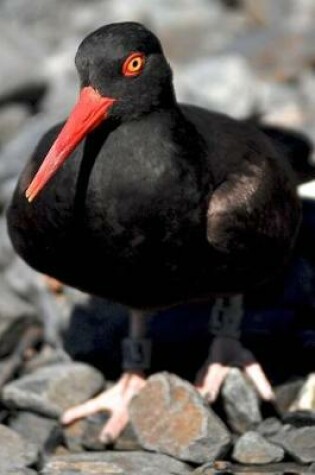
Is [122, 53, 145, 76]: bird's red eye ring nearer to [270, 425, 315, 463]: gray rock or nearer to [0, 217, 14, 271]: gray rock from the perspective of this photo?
[270, 425, 315, 463]: gray rock

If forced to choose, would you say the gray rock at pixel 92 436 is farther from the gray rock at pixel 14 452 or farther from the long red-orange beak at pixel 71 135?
the long red-orange beak at pixel 71 135

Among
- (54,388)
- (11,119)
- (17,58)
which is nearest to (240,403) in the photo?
(54,388)

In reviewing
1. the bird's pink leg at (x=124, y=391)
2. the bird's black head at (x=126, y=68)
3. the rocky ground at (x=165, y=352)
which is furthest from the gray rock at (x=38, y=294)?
the bird's black head at (x=126, y=68)

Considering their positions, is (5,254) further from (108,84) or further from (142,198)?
(108,84)

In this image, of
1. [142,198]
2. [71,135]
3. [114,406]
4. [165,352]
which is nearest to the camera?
[71,135]

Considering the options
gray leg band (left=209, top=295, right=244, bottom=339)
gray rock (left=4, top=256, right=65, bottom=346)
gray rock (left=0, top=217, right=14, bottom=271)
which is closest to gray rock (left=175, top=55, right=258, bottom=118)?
gray rock (left=0, top=217, right=14, bottom=271)
